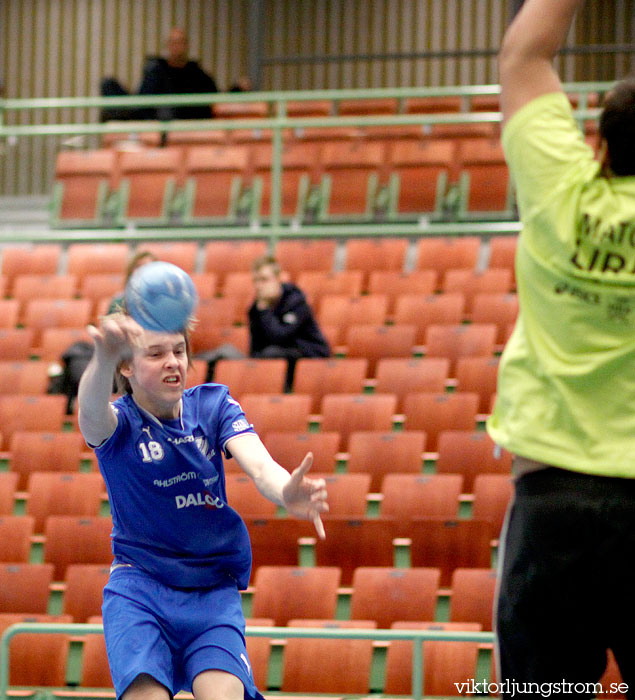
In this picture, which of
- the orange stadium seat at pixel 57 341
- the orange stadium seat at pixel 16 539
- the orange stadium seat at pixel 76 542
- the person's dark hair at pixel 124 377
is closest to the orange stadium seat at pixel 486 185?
the orange stadium seat at pixel 57 341

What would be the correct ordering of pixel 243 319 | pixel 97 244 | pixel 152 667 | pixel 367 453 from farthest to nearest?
pixel 97 244, pixel 243 319, pixel 367 453, pixel 152 667

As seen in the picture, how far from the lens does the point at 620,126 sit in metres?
1.78

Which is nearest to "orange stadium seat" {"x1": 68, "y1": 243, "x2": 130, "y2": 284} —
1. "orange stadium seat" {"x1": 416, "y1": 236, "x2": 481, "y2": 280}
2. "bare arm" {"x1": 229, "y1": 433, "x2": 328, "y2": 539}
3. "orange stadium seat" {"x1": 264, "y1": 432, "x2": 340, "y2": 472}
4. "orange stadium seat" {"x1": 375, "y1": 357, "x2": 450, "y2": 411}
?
"orange stadium seat" {"x1": 416, "y1": 236, "x2": 481, "y2": 280}

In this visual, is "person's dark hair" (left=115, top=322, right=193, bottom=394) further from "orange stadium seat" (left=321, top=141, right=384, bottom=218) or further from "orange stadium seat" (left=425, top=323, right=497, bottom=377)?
"orange stadium seat" (left=321, top=141, right=384, bottom=218)

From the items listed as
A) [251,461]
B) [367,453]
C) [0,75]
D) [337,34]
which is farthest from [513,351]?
[0,75]

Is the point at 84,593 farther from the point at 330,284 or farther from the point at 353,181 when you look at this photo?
the point at 353,181

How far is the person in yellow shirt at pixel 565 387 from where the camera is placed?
1.71 m

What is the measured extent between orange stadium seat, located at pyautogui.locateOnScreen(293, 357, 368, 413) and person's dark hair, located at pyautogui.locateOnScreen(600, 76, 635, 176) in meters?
5.23

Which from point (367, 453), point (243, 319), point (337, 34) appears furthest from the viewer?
point (337, 34)

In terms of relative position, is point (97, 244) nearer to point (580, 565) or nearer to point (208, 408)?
point (208, 408)

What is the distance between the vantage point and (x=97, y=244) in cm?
933

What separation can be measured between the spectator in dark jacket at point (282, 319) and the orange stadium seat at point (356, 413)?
2.11ft

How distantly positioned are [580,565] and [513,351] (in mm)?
371

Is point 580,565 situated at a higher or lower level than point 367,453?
higher
